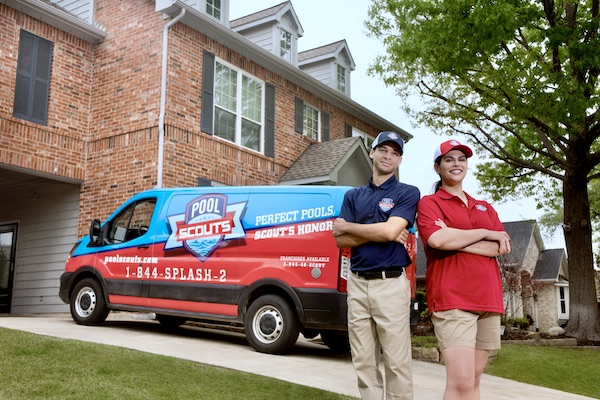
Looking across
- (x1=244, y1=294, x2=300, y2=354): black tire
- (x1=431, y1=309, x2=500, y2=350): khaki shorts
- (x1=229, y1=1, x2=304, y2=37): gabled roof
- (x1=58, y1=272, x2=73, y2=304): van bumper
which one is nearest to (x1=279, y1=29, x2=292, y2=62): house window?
(x1=229, y1=1, x2=304, y2=37): gabled roof

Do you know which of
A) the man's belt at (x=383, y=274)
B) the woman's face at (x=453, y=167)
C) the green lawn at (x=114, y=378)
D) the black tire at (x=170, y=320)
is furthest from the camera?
the black tire at (x=170, y=320)

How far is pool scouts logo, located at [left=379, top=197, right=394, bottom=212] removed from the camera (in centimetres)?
406

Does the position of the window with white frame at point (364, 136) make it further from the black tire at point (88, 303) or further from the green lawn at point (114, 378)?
the green lawn at point (114, 378)

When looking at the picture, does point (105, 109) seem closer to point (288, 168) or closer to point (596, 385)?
point (288, 168)

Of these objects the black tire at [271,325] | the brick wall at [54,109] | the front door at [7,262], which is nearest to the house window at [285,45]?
the brick wall at [54,109]

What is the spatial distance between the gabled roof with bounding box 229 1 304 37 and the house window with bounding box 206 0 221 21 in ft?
7.70

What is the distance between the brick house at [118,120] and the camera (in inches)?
509

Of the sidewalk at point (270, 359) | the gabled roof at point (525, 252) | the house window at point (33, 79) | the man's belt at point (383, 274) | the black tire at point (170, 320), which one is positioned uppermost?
the house window at point (33, 79)

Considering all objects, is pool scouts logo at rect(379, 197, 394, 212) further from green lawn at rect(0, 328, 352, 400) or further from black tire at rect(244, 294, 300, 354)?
black tire at rect(244, 294, 300, 354)

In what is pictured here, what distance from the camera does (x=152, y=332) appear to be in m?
9.51

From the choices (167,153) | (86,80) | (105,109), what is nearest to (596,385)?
(167,153)

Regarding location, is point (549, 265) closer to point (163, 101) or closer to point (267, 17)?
point (267, 17)

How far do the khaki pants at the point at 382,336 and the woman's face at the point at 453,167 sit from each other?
0.71 metres

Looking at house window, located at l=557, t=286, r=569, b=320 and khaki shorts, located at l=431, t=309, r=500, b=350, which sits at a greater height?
khaki shorts, located at l=431, t=309, r=500, b=350
